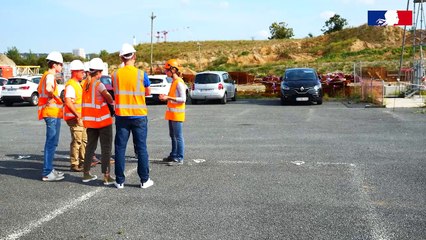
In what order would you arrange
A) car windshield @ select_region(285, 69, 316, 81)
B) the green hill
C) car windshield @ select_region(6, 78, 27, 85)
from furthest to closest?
1. the green hill
2. car windshield @ select_region(6, 78, 27, 85)
3. car windshield @ select_region(285, 69, 316, 81)

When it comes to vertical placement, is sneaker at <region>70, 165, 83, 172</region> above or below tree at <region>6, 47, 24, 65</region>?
below

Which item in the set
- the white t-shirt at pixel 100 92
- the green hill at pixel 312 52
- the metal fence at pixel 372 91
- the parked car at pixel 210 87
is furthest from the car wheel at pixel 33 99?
the green hill at pixel 312 52

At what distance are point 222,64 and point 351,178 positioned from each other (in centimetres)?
7010

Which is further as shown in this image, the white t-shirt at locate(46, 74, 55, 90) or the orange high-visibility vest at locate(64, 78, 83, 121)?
the orange high-visibility vest at locate(64, 78, 83, 121)

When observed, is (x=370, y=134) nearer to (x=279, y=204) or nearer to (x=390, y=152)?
(x=390, y=152)

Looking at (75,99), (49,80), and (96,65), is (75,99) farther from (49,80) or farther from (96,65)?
(96,65)

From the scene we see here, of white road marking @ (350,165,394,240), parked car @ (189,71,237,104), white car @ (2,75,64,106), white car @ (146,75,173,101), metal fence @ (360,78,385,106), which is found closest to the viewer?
white road marking @ (350,165,394,240)

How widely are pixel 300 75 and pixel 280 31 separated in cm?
10293

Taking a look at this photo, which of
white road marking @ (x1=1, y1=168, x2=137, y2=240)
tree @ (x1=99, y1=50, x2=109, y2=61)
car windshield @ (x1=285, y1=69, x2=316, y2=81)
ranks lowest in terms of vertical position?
white road marking @ (x1=1, y1=168, x2=137, y2=240)

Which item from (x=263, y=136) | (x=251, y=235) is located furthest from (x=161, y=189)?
(x=263, y=136)

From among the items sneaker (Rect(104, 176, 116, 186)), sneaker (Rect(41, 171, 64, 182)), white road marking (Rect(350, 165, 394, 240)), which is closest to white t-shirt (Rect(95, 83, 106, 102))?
sneaker (Rect(104, 176, 116, 186))

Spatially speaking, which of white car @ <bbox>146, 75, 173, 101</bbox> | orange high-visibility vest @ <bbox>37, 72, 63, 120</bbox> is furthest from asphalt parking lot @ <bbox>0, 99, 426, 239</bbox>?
white car @ <bbox>146, 75, 173, 101</bbox>

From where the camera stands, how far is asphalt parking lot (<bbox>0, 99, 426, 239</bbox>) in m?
4.87

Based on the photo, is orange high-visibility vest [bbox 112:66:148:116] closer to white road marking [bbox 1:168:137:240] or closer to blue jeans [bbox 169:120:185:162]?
white road marking [bbox 1:168:137:240]
